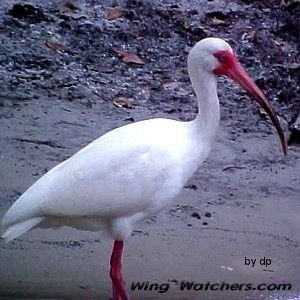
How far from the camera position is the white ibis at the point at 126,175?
5.90m

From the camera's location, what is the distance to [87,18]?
11031 mm

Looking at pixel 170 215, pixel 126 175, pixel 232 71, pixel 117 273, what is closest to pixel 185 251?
pixel 170 215

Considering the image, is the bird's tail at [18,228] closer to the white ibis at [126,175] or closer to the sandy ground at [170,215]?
the white ibis at [126,175]

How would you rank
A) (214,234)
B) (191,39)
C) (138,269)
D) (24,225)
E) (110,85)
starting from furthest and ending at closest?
(191,39) < (110,85) < (214,234) < (138,269) < (24,225)

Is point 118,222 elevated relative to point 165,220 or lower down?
elevated

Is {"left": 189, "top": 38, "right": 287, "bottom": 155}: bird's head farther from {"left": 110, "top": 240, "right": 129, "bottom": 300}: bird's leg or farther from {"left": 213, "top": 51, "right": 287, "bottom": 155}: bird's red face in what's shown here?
{"left": 110, "top": 240, "right": 129, "bottom": 300}: bird's leg

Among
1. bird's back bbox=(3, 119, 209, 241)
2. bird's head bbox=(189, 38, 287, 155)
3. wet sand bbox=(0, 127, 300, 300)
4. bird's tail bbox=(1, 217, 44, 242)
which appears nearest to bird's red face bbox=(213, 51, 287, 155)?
bird's head bbox=(189, 38, 287, 155)

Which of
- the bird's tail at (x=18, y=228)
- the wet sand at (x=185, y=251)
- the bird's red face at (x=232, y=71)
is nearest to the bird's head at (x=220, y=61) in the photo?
the bird's red face at (x=232, y=71)

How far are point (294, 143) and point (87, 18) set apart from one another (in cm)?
317

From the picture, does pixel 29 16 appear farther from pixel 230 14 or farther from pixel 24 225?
pixel 24 225

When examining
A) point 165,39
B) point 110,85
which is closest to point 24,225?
point 110,85

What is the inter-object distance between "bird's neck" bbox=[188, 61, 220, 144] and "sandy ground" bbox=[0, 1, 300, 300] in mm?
819

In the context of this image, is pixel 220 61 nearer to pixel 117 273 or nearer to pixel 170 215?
pixel 117 273

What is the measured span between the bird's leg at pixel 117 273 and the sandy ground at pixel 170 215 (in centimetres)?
16
